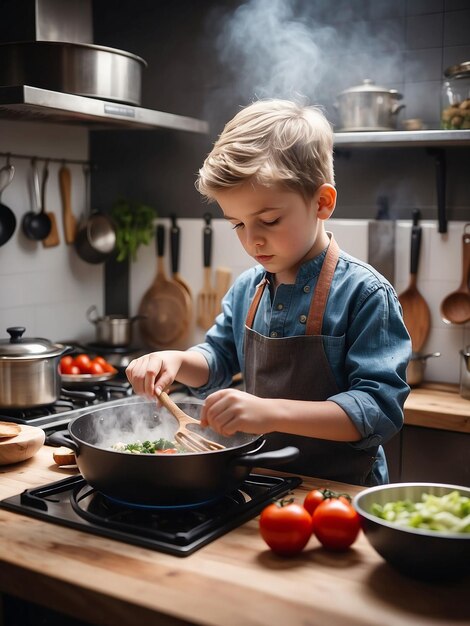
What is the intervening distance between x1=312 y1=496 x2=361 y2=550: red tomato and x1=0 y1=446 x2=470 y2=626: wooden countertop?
0.02 m

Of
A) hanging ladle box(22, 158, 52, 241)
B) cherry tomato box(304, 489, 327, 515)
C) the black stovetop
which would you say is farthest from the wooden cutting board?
hanging ladle box(22, 158, 52, 241)

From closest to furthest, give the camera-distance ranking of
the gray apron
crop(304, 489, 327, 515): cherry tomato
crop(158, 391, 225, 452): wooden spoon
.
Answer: crop(304, 489, 327, 515): cherry tomato < crop(158, 391, 225, 452): wooden spoon < the gray apron

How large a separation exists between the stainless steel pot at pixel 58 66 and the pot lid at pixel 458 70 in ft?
3.36

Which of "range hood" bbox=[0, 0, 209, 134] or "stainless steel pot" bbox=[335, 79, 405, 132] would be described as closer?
"range hood" bbox=[0, 0, 209, 134]

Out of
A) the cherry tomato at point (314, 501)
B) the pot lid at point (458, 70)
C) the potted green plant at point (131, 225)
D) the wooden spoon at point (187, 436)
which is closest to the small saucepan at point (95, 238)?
the potted green plant at point (131, 225)

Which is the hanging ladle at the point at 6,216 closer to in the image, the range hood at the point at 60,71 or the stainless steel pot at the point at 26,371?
the range hood at the point at 60,71

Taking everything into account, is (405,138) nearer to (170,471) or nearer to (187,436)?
(187,436)

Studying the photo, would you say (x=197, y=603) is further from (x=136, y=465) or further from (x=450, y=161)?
(x=450, y=161)

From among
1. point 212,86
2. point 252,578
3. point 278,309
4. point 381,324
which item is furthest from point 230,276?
point 252,578

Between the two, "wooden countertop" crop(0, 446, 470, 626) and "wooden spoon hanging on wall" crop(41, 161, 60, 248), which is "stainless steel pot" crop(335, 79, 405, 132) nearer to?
"wooden spoon hanging on wall" crop(41, 161, 60, 248)

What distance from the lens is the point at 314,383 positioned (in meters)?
1.57

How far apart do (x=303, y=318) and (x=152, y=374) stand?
33 cm

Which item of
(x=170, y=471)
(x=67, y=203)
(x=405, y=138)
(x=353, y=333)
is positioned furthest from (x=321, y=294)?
(x=67, y=203)

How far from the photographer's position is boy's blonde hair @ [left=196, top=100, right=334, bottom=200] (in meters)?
1.42
